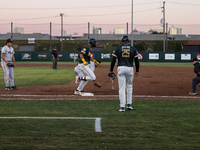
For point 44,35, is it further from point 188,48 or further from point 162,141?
point 162,141

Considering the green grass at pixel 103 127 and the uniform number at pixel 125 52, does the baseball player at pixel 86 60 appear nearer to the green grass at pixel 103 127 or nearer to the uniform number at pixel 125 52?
the green grass at pixel 103 127

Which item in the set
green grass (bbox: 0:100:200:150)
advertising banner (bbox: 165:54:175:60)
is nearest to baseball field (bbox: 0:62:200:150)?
green grass (bbox: 0:100:200:150)

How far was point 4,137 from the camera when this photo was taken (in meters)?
5.14

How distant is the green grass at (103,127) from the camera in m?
4.78

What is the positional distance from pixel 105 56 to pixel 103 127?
46.3 meters

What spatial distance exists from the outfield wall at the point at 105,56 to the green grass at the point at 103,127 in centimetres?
4224

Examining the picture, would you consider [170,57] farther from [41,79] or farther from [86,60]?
[86,60]

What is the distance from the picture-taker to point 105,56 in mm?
52031

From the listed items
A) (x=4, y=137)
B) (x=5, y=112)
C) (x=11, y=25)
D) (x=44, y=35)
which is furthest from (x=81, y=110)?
(x=44, y=35)

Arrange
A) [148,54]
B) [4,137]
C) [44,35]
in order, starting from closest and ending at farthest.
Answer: [4,137]
[148,54]
[44,35]

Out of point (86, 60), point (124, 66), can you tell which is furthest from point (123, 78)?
point (86, 60)

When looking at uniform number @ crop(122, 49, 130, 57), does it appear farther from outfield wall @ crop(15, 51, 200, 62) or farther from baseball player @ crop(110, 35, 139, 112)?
outfield wall @ crop(15, 51, 200, 62)

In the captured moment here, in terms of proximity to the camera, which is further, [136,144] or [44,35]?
[44,35]

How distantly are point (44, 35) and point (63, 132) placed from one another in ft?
301
